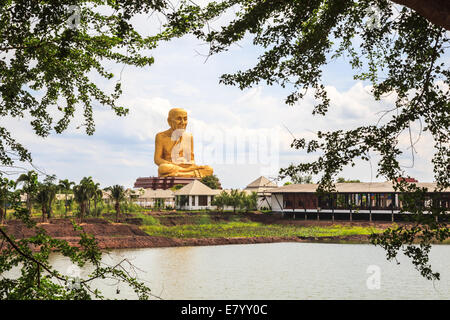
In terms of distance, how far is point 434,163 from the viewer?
16.3ft

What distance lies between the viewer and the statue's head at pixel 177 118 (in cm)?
4344

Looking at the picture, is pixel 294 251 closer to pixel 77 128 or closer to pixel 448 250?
pixel 448 250

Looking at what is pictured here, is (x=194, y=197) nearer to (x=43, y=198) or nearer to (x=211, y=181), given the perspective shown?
(x=211, y=181)

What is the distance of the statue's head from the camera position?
43438 millimetres

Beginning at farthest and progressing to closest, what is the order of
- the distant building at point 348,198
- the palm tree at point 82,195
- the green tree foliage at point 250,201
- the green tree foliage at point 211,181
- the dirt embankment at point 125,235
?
the green tree foliage at point 211,181 → the green tree foliage at point 250,201 → the distant building at point 348,198 → the palm tree at point 82,195 → the dirt embankment at point 125,235

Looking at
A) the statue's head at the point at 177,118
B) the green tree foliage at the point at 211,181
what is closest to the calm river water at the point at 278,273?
the statue's head at the point at 177,118

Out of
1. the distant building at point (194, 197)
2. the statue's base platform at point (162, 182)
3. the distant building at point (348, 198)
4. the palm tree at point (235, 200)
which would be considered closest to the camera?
the distant building at point (348, 198)

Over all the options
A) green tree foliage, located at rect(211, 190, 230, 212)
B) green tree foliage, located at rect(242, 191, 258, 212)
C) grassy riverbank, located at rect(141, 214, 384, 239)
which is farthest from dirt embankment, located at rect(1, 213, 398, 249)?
green tree foliage, located at rect(242, 191, 258, 212)

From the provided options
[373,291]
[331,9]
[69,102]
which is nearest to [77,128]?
[69,102]

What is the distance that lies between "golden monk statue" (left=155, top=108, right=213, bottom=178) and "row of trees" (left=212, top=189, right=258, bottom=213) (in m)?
6.22

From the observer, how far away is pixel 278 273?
56.3 ft

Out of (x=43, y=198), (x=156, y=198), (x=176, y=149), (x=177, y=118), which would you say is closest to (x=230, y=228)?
(x=156, y=198)

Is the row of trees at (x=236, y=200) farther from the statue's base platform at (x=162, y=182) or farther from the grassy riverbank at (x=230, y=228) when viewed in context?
the statue's base platform at (x=162, y=182)
